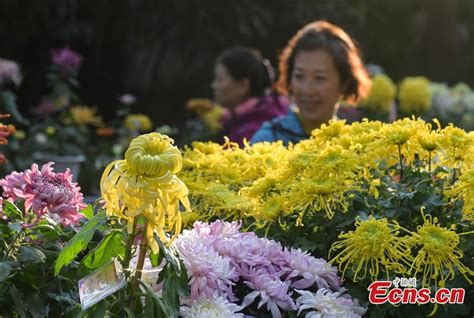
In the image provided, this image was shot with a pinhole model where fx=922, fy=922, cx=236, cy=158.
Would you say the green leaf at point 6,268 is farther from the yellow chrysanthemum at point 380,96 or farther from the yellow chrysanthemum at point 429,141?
the yellow chrysanthemum at point 380,96

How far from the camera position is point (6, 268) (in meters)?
1.95

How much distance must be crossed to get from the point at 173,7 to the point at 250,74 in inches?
196

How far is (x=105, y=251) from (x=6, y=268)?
0.22m

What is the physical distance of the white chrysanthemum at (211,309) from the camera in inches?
78.0

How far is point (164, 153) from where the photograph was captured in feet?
5.97

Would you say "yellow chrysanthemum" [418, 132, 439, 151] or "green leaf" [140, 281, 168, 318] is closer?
"green leaf" [140, 281, 168, 318]

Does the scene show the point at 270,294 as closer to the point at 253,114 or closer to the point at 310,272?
the point at 310,272

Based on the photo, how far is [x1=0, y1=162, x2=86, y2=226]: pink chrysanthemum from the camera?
81.0 inches

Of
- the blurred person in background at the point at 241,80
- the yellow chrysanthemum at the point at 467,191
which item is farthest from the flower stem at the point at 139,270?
the blurred person in background at the point at 241,80

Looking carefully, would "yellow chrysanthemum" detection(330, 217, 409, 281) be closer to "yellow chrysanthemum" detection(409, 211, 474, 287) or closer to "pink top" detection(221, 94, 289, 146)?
"yellow chrysanthemum" detection(409, 211, 474, 287)

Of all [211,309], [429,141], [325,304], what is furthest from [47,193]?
[429,141]

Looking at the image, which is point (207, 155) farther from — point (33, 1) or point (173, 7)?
point (173, 7)

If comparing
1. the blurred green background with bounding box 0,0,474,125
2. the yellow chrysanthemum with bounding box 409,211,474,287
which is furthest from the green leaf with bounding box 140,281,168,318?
the blurred green background with bounding box 0,0,474,125

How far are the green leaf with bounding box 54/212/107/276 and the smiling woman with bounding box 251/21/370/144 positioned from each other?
8.31ft
